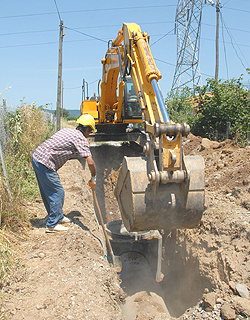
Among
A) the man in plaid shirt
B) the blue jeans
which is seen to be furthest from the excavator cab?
the blue jeans

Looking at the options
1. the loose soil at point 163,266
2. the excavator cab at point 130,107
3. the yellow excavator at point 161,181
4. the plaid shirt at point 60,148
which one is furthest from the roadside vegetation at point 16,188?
the excavator cab at point 130,107

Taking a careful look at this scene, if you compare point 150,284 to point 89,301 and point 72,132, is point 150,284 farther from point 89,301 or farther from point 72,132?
point 72,132

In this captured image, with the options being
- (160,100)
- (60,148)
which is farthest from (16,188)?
(160,100)

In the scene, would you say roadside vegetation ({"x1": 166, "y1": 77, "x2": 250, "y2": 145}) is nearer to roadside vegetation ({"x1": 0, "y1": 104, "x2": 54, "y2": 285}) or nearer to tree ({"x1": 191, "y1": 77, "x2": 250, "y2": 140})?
tree ({"x1": 191, "y1": 77, "x2": 250, "y2": 140})

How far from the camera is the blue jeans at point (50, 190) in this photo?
13.6ft

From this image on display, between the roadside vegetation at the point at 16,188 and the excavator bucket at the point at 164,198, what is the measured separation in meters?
1.57

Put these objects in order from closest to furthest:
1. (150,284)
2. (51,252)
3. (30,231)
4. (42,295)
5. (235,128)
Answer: (42,295)
(51,252)
(30,231)
(150,284)
(235,128)

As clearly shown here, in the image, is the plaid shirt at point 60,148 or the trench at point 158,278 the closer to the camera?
the plaid shirt at point 60,148

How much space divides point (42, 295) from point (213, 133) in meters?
9.40

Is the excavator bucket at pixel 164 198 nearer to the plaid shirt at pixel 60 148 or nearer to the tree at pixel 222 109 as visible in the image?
the plaid shirt at pixel 60 148

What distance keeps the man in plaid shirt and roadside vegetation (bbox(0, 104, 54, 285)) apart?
1.37 ft

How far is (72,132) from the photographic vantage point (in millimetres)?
4215

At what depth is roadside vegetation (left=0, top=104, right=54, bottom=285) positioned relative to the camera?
3.50 m

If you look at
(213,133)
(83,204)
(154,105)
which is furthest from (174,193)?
(213,133)
